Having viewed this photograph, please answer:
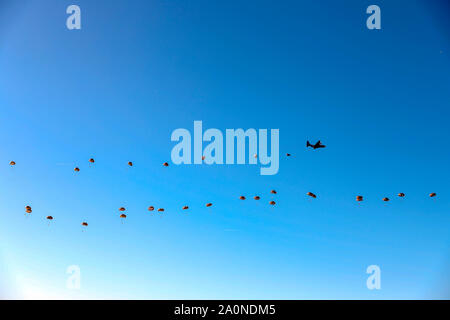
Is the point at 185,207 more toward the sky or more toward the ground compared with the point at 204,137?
more toward the ground
